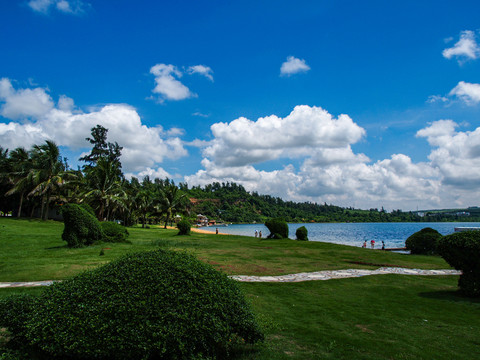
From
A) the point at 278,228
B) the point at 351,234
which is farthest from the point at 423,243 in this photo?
the point at 351,234

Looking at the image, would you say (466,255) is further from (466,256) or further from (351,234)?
(351,234)

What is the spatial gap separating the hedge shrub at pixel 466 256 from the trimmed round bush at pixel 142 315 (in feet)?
27.9

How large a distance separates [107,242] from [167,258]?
19117 millimetres

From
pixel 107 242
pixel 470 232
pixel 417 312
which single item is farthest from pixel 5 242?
pixel 470 232

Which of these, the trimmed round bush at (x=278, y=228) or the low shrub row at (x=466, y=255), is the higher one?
the low shrub row at (x=466, y=255)

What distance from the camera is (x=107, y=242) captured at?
2177cm

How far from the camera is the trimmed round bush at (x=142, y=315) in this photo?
4.03 m

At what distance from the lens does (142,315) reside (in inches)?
165

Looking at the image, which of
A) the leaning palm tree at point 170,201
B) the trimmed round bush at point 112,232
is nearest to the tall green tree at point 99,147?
the leaning palm tree at point 170,201

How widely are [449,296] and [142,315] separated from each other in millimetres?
10471

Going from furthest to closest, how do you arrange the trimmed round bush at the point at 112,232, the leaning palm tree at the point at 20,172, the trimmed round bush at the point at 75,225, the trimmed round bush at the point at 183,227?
the trimmed round bush at the point at 183,227 → the leaning palm tree at the point at 20,172 → the trimmed round bush at the point at 112,232 → the trimmed round bush at the point at 75,225

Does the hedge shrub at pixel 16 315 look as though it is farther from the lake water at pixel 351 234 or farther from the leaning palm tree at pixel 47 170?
the lake water at pixel 351 234

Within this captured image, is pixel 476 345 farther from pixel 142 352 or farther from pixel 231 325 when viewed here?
pixel 142 352

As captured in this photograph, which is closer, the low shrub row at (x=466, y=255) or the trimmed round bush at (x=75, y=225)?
the low shrub row at (x=466, y=255)
